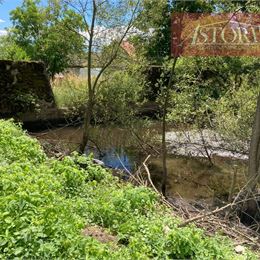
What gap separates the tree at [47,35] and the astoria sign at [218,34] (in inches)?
110

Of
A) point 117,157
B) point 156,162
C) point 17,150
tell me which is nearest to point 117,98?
point 117,157

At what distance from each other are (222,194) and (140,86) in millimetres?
4799

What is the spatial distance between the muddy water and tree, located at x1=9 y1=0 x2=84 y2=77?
8.64 feet

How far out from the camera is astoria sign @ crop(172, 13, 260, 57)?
1012cm

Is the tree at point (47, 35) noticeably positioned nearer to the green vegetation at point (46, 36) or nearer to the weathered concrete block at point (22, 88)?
the green vegetation at point (46, 36)

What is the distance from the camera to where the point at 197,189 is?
10.1 m

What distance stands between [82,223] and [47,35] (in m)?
18.9

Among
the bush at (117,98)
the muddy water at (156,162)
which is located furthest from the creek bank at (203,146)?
the bush at (117,98)

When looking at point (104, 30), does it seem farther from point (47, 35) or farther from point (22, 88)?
point (47, 35)

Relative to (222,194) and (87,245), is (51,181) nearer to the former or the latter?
(87,245)

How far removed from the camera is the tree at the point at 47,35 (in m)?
11.7

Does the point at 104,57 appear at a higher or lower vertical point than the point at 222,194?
higher

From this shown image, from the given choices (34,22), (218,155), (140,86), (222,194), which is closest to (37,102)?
(140,86)

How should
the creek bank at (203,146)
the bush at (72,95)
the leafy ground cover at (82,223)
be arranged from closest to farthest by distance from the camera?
1. the leafy ground cover at (82,223)
2. the creek bank at (203,146)
3. the bush at (72,95)
